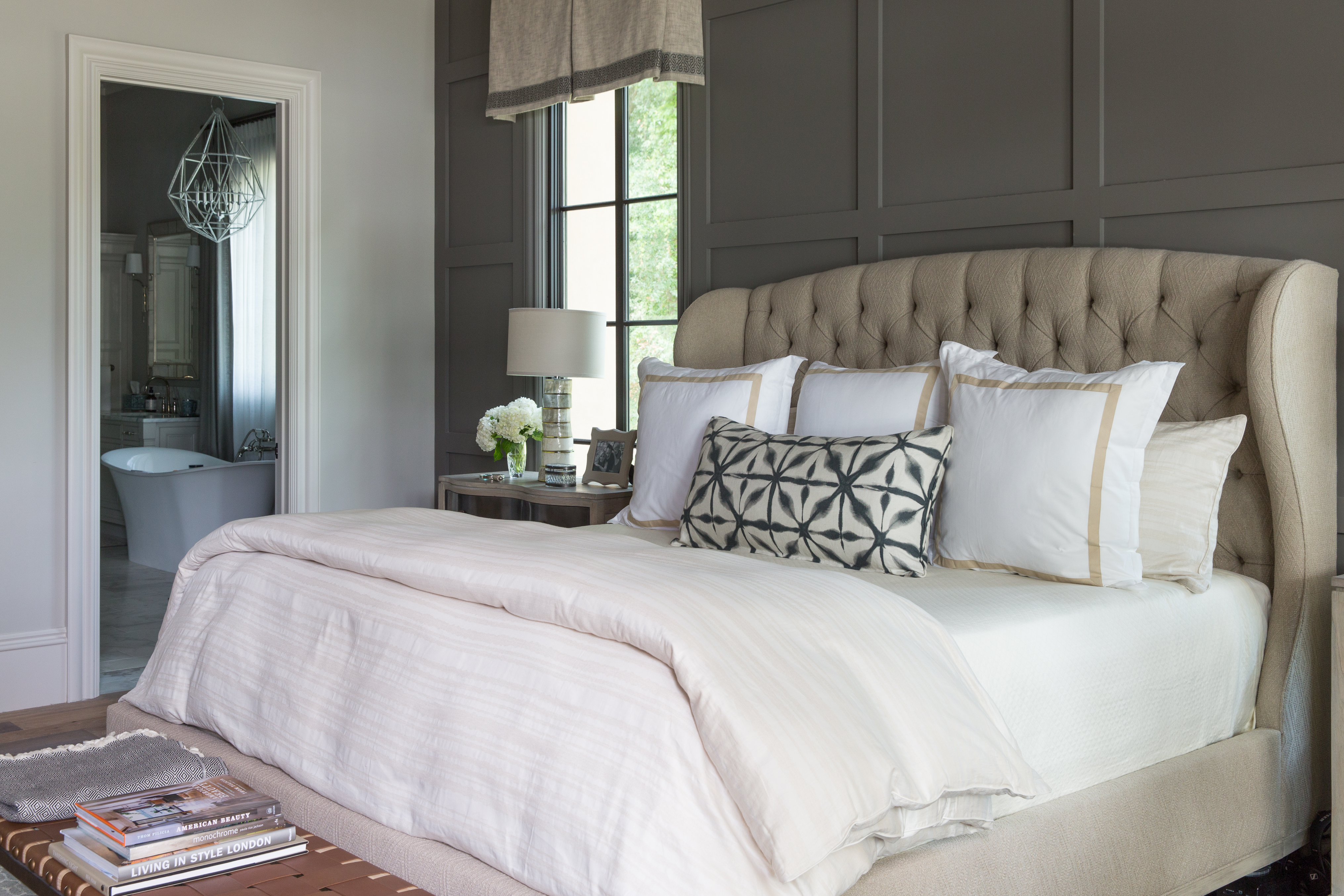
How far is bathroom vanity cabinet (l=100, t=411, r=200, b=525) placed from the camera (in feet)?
25.5

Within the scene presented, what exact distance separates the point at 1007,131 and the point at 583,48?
1810 mm

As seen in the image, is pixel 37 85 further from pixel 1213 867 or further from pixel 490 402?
pixel 1213 867

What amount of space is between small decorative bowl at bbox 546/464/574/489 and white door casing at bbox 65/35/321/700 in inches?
52.4

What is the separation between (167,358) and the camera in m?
8.27

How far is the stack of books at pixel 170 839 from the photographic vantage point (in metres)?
1.65

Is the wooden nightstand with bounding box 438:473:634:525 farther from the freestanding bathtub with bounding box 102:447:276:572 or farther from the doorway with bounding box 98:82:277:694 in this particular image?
the doorway with bounding box 98:82:277:694

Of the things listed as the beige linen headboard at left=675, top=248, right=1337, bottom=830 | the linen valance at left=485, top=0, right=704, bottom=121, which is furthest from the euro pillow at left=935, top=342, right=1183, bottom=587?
the linen valance at left=485, top=0, right=704, bottom=121

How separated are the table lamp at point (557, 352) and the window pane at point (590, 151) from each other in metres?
0.64

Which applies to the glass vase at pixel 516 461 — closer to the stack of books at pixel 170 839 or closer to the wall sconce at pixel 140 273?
the stack of books at pixel 170 839

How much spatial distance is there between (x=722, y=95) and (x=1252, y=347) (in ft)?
7.08

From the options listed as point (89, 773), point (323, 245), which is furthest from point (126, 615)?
point (89, 773)

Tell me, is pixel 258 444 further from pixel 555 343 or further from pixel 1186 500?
pixel 1186 500

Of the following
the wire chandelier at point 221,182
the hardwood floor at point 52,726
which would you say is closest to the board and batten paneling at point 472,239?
the hardwood floor at point 52,726

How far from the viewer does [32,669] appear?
4.21 meters
